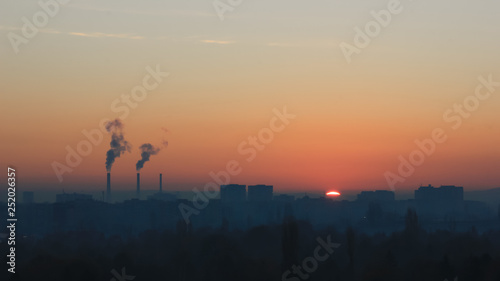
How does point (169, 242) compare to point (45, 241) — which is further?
point (45, 241)

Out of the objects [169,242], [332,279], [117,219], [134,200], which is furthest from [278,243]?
[134,200]

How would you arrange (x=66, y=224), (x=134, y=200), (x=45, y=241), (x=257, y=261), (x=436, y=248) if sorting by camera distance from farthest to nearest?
(x=134, y=200) < (x=66, y=224) < (x=45, y=241) < (x=436, y=248) < (x=257, y=261)

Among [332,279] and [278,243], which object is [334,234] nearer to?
[278,243]

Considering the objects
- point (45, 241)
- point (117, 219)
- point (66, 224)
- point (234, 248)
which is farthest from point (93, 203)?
point (234, 248)

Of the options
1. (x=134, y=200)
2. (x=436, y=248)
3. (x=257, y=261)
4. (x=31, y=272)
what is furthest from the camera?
(x=134, y=200)

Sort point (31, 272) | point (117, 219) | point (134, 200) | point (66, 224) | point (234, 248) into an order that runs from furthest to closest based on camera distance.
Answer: point (134, 200)
point (117, 219)
point (66, 224)
point (234, 248)
point (31, 272)

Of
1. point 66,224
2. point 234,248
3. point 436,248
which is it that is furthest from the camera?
point 66,224

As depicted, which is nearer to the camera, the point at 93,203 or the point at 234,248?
the point at 234,248

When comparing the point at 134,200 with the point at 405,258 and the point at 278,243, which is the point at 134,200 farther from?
the point at 405,258
